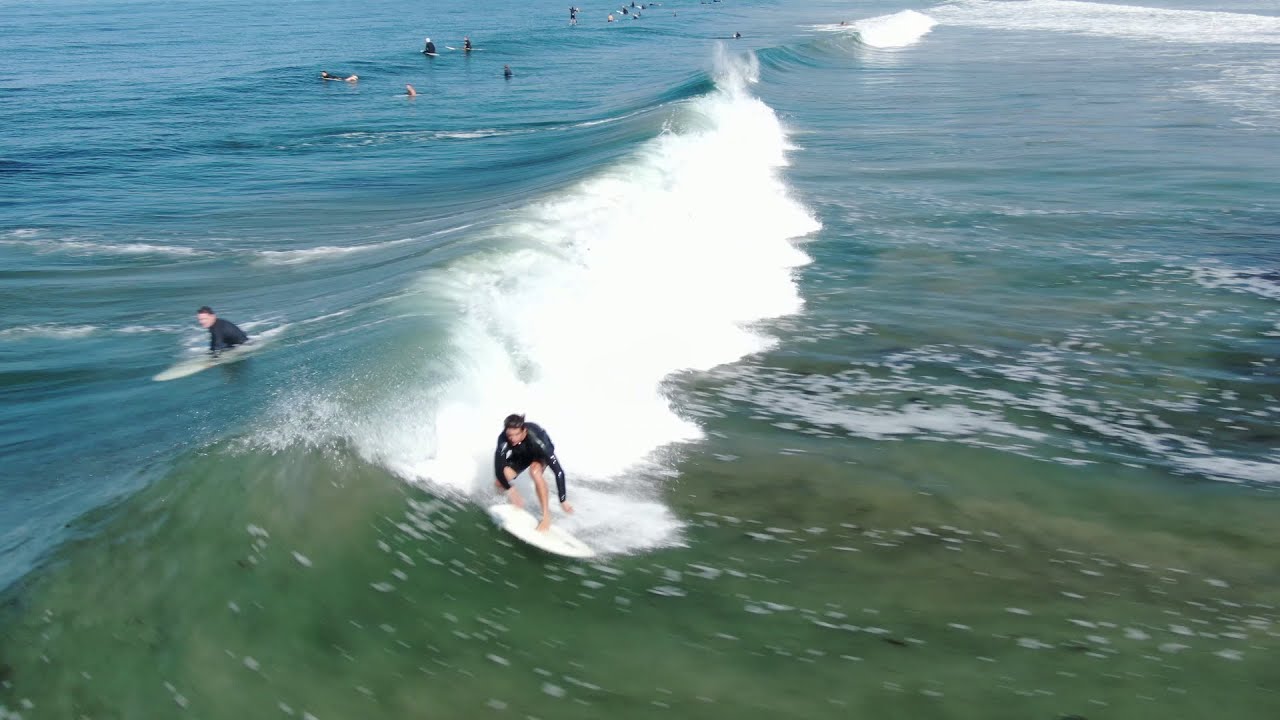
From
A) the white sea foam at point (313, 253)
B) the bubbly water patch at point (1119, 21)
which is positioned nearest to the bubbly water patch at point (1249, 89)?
the bubbly water patch at point (1119, 21)

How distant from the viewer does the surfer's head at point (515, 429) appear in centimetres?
916

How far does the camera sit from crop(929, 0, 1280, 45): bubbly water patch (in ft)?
178

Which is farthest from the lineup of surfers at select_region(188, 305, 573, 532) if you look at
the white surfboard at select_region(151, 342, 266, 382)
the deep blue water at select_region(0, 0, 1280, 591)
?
the white surfboard at select_region(151, 342, 266, 382)

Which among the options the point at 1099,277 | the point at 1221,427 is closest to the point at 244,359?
the point at 1221,427

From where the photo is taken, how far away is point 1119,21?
64.6 m

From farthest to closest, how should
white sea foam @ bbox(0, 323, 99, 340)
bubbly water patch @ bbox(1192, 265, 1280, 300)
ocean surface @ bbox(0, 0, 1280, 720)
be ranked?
bubbly water patch @ bbox(1192, 265, 1280, 300) < white sea foam @ bbox(0, 323, 99, 340) < ocean surface @ bbox(0, 0, 1280, 720)

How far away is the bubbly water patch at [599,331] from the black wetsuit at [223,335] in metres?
2.57

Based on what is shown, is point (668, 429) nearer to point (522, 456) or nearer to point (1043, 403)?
point (522, 456)

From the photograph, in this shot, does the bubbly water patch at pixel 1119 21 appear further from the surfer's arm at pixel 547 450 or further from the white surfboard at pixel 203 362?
the surfer's arm at pixel 547 450

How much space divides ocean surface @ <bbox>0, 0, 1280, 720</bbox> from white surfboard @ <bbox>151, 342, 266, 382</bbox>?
365 mm

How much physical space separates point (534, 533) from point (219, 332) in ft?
21.7

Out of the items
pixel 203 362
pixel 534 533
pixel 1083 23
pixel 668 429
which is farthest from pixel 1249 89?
pixel 203 362

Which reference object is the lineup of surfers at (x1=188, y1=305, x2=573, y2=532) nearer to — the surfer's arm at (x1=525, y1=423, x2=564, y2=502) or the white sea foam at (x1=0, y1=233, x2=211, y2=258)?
the surfer's arm at (x1=525, y1=423, x2=564, y2=502)

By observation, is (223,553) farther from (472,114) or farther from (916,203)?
(472,114)
